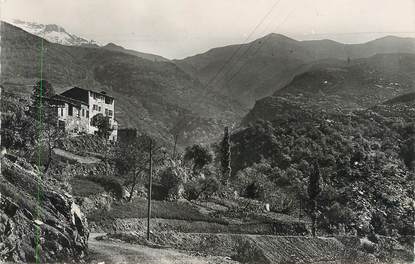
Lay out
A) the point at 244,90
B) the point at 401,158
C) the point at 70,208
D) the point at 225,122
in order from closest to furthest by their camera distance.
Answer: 1. the point at 70,208
2. the point at 401,158
3. the point at 225,122
4. the point at 244,90

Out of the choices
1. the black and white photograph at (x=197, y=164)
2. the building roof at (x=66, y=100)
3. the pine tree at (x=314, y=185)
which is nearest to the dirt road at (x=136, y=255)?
the black and white photograph at (x=197, y=164)

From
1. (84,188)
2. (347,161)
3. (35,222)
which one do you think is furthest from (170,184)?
(347,161)

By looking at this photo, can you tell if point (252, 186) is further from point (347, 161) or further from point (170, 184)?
point (347, 161)

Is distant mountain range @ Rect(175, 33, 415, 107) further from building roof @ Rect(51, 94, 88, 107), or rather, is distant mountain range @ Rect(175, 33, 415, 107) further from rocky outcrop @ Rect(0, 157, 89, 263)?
rocky outcrop @ Rect(0, 157, 89, 263)

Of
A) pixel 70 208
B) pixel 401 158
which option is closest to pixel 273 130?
pixel 401 158

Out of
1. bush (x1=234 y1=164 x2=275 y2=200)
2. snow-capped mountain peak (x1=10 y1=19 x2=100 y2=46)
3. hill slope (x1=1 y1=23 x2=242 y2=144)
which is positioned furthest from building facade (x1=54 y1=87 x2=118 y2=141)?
hill slope (x1=1 y1=23 x2=242 y2=144)

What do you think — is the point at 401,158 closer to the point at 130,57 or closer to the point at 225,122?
the point at 225,122
